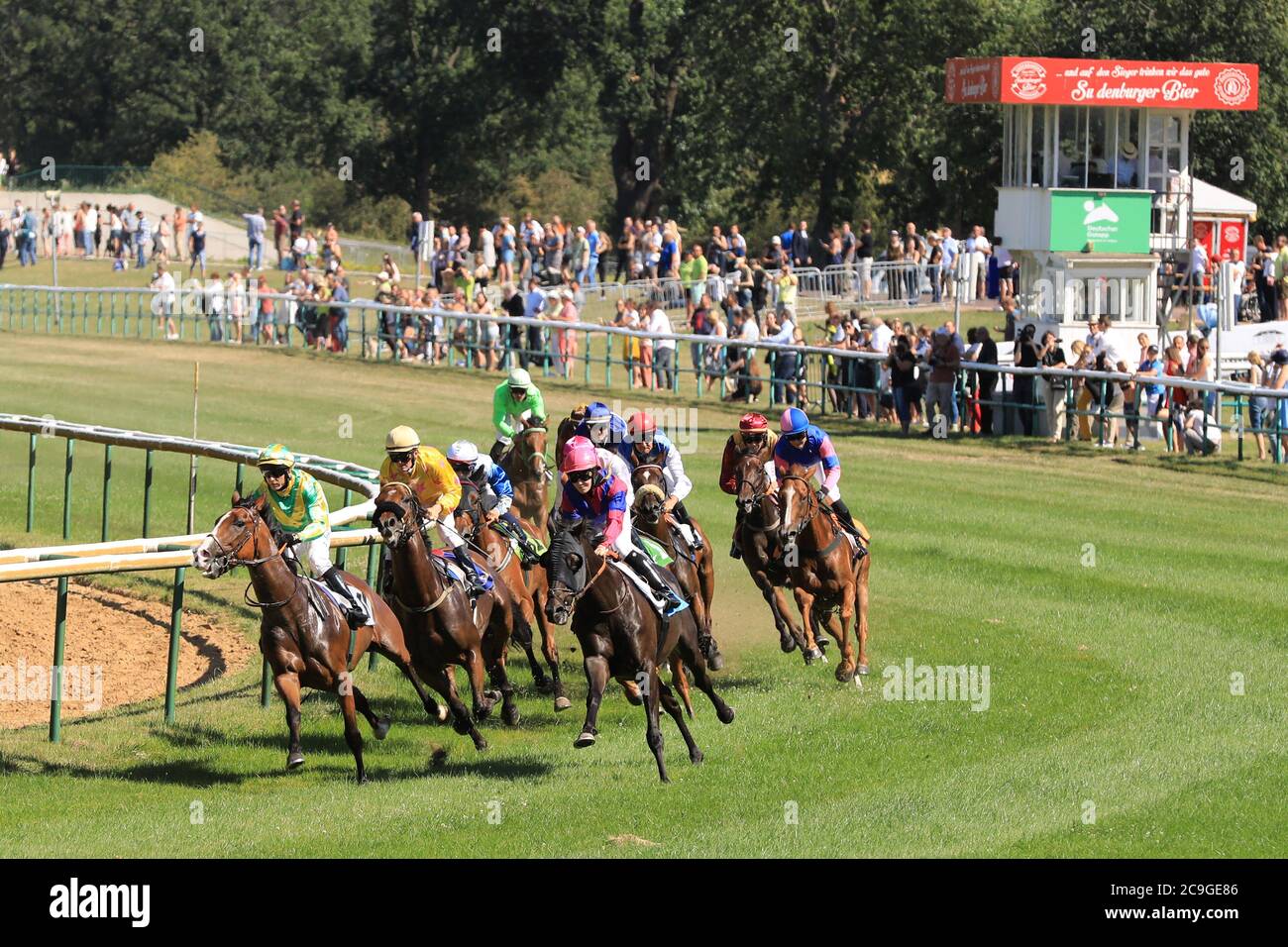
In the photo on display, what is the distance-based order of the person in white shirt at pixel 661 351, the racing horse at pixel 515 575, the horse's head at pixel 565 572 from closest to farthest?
the horse's head at pixel 565 572, the racing horse at pixel 515 575, the person in white shirt at pixel 661 351

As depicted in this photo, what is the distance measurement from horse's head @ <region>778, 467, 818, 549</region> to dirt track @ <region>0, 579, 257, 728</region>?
16.0 feet

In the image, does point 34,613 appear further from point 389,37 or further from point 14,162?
point 14,162

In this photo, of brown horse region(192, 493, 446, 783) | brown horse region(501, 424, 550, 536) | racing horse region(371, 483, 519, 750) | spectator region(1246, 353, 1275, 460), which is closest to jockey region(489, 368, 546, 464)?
brown horse region(501, 424, 550, 536)

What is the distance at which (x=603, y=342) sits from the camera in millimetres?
38062

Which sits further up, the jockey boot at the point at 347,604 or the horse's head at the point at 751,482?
the horse's head at the point at 751,482

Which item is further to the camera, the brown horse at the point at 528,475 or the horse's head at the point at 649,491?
the brown horse at the point at 528,475

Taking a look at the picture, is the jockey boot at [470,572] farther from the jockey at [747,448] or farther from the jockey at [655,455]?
the jockey at [747,448]

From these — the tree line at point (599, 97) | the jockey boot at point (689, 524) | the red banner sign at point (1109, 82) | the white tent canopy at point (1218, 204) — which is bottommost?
the jockey boot at point (689, 524)

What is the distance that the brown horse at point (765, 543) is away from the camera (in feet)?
45.4

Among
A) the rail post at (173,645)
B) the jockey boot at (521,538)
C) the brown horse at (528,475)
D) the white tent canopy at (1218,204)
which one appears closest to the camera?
the rail post at (173,645)

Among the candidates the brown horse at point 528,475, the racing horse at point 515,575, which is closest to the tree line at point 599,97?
the brown horse at point 528,475

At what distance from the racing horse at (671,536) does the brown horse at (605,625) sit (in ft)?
2.84

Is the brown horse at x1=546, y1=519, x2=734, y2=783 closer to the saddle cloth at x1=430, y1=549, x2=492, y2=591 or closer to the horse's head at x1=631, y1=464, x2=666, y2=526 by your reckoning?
the saddle cloth at x1=430, y1=549, x2=492, y2=591

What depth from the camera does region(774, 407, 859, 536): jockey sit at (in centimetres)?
1472
